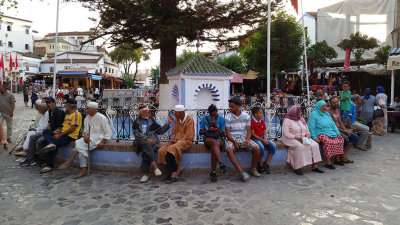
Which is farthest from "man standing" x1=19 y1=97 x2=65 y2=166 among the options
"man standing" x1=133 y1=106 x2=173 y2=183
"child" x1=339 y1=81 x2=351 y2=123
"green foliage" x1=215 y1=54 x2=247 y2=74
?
"green foliage" x1=215 y1=54 x2=247 y2=74

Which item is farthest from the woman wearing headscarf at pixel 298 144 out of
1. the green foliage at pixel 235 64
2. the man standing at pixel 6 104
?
the green foliage at pixel 235 64

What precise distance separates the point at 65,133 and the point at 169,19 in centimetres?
530

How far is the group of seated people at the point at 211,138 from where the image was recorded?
5.67m

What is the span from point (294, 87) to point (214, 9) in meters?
13.2

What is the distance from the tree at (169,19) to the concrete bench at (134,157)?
4.67m

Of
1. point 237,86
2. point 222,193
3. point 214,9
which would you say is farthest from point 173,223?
point 237,86

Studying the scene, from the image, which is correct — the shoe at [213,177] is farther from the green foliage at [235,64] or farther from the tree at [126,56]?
the tree at [126,56]

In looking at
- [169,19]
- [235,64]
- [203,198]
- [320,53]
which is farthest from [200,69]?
[235,64]

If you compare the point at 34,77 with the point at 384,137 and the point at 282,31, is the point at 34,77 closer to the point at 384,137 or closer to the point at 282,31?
the point at 282,31

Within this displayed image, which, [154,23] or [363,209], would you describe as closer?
[363,209]

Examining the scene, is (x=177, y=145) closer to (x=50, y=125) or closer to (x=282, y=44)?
(x=50, y=125)

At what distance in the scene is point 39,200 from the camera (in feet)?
15.2

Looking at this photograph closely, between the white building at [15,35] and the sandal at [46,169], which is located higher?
the white building at [15,35]

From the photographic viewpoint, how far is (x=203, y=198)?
4707 millimetres
